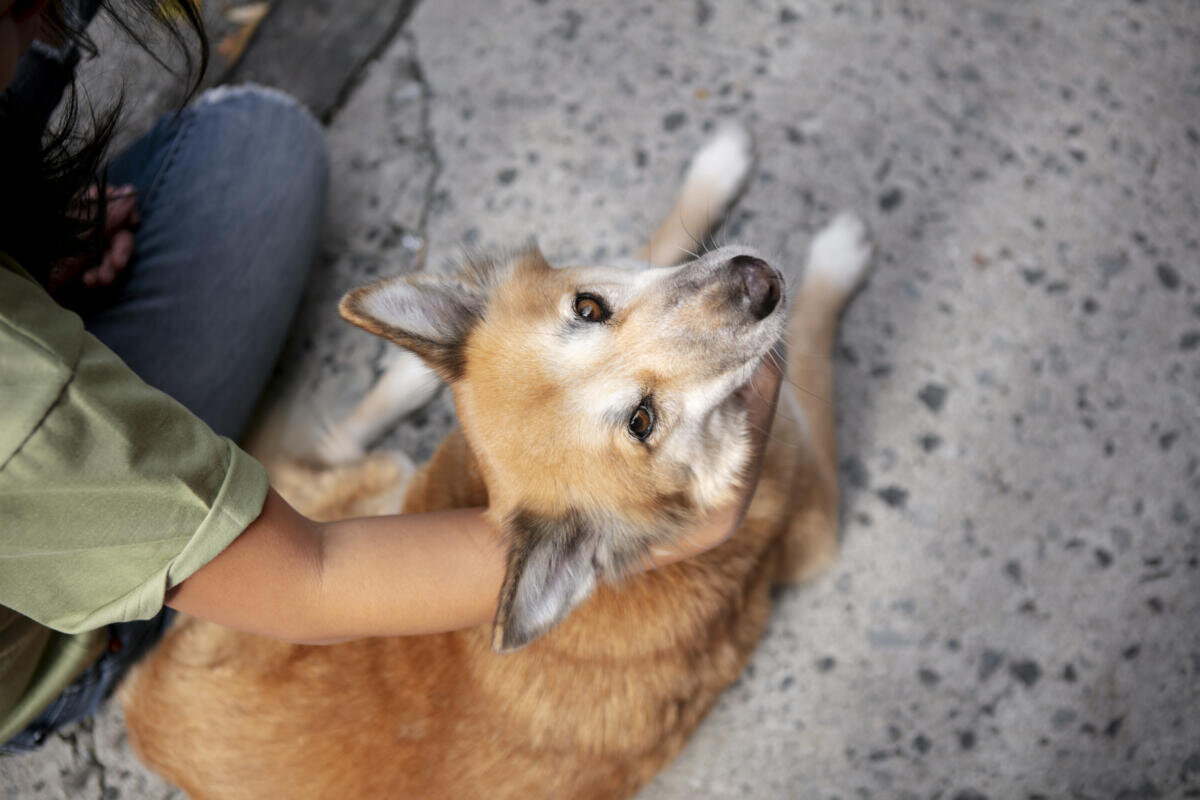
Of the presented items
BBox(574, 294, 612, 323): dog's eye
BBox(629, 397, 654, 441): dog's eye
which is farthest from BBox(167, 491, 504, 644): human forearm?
BBox(574, 294, 612, 323): dog's eye

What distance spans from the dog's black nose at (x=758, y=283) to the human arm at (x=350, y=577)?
66 centimetres

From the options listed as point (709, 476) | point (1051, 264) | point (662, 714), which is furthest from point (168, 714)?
point (1051, 264)

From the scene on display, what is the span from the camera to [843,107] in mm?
2348

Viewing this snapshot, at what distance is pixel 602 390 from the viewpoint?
1.48 m

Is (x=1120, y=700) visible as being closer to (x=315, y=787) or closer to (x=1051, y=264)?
(x=1051, y=264)

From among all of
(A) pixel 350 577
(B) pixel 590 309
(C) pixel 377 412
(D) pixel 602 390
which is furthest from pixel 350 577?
(C) pixel 377 412

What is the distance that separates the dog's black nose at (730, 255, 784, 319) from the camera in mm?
1495

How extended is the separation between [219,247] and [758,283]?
51.7 inches

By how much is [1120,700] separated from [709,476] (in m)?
1.29

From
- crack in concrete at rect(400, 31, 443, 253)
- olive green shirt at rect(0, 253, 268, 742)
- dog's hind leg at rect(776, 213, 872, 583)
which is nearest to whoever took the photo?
olive green shirt at rect(0, 253, 268, 742)

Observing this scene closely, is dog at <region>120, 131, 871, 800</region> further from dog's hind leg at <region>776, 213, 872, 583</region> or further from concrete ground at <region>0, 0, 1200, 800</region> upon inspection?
concrete ground at <region>0, 0, 1200, 800</region>

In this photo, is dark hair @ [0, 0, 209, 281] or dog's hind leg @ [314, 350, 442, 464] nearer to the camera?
dark hair @ [0, 0, 209, 281]

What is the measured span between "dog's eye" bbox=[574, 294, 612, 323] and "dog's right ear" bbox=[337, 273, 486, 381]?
0.22 metres

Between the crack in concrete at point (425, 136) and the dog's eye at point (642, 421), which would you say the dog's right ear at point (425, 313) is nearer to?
the dog's eye at point (642, 421)
